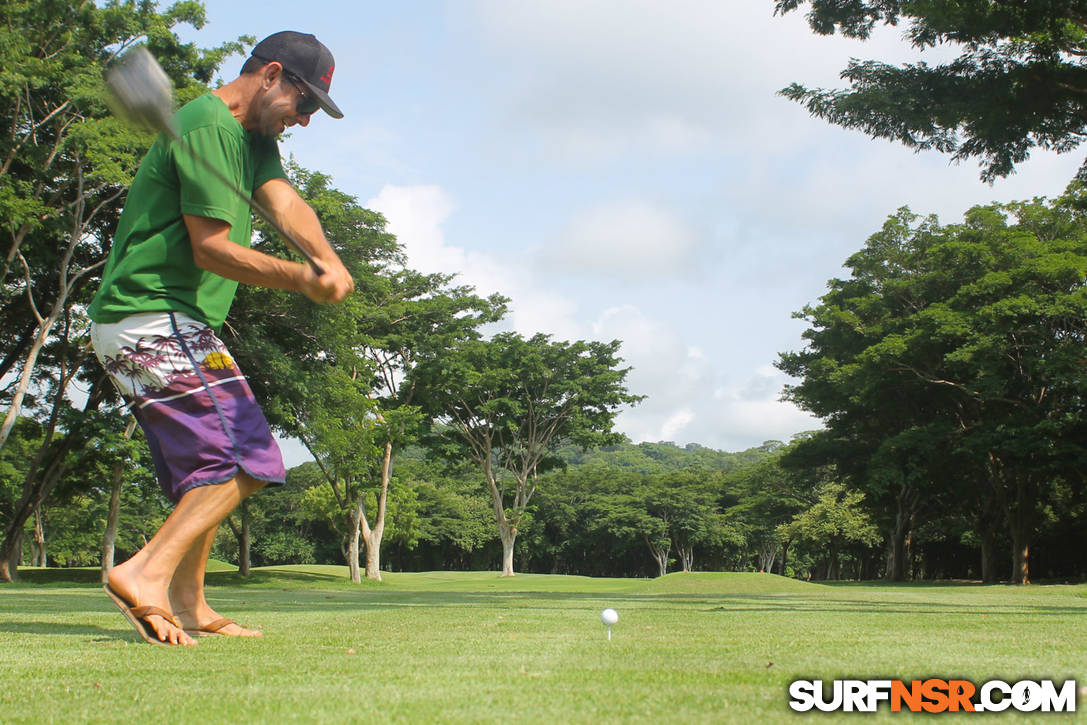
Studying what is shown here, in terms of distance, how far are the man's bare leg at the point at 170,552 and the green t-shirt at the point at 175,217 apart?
805mm

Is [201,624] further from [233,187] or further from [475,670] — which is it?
[233,187]

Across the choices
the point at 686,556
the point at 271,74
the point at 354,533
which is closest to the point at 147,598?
the point at 271,74

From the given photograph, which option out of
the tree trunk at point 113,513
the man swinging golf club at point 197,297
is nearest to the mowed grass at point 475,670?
the man swinging golf club at point 197,297

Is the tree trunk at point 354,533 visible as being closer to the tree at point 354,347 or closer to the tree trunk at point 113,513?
the tree at point 354,347

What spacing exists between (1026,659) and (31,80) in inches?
771

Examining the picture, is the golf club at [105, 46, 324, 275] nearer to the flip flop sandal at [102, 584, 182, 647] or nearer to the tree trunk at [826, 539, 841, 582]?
the flip flop sandal at [102, 584, 182, 647]

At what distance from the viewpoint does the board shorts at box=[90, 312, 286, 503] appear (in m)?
3.59

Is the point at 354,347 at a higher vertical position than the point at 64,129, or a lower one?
lower

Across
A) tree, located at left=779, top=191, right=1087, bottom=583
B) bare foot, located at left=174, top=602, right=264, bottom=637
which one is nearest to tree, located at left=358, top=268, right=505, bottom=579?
tree, located at left=779, top=191, right=1087, bottom=583

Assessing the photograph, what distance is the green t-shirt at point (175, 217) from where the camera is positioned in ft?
11.7

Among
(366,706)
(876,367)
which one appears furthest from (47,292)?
(876,367)

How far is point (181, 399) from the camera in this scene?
359 cm

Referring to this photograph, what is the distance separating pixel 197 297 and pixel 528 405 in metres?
33.9

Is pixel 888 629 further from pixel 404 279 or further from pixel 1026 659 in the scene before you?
pixel 404 279
